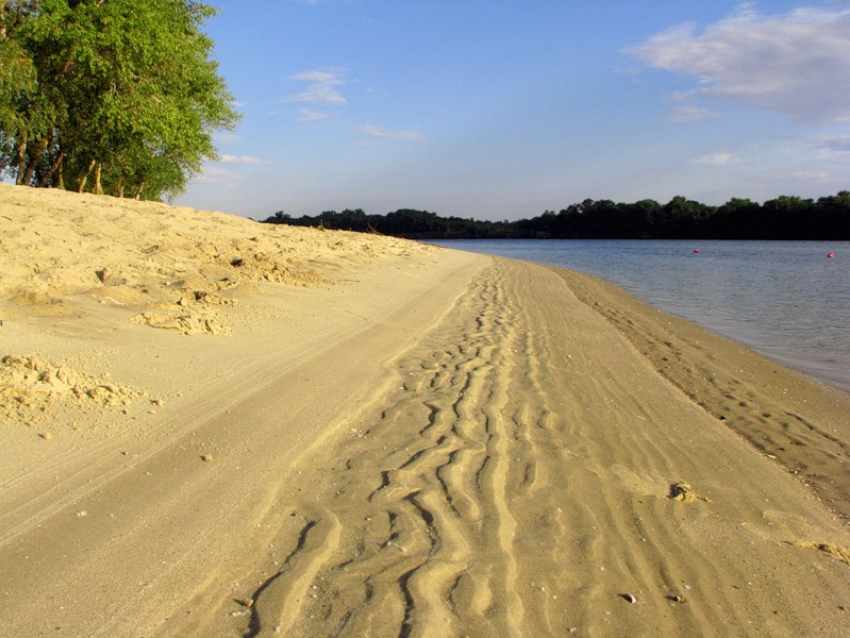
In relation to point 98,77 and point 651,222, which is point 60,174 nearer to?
point 98,77

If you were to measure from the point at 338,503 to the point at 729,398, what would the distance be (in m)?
5.53

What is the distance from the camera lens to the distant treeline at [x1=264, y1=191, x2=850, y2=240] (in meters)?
85.2

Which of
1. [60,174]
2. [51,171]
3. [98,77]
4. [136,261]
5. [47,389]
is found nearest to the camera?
[47,389]

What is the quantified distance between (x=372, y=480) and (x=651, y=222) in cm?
10728

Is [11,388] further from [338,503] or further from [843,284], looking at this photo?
[843,284]

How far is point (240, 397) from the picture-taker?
540 cm

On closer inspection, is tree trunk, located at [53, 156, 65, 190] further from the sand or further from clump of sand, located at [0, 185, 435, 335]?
the sand

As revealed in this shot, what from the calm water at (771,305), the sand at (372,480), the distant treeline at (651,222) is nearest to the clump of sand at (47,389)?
the sand at (372,480)

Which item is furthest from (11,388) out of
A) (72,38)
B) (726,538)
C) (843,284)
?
(843,284)

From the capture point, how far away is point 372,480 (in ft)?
13.7

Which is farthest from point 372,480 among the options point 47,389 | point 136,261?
point 136,261

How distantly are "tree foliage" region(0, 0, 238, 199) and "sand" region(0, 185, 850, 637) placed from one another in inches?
359

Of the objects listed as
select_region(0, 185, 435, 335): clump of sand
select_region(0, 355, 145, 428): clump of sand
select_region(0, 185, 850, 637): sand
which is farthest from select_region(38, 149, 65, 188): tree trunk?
select_region(0, 355, 145, 428): clump of sand

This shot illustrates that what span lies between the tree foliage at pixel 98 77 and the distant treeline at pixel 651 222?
4965 cm
